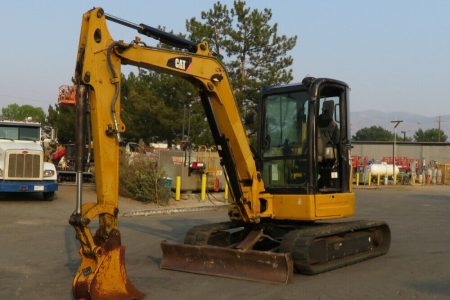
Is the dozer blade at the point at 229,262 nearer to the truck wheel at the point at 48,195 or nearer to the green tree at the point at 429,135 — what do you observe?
the truck wheel at the point at 48,195

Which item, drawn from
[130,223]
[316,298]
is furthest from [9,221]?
[316,298]

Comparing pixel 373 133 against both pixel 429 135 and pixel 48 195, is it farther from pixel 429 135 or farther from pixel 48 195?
pixel 48 195

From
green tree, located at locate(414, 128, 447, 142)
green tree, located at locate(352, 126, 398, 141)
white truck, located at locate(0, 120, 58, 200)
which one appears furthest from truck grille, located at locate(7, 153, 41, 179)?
green tree, located at locate(352, 126, 398, 141)

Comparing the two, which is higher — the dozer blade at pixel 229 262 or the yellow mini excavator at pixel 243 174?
the yellow mini excavator at pixel 243 174

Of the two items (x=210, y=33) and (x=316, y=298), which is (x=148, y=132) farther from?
(x=316, y=298)

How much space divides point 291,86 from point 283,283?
134 inches

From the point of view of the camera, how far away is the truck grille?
1844 cm

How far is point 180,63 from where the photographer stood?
7953 mm

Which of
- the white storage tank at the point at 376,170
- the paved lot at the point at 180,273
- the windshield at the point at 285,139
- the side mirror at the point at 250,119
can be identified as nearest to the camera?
the paved lot at the point at 180,273

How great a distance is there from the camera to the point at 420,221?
54.2 ft

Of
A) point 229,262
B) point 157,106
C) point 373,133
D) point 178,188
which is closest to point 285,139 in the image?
point 229,262

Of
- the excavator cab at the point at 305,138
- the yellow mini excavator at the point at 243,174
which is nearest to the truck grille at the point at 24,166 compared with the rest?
the yellow mini excavator at the point at 243,174

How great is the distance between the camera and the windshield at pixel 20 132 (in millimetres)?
20062

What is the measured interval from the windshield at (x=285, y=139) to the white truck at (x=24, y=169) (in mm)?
11537
